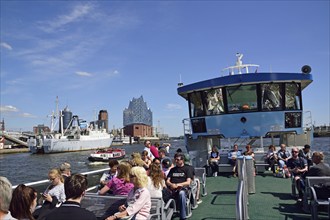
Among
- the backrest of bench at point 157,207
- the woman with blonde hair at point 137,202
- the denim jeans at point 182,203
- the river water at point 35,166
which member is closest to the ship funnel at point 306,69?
the river water at point 35,166

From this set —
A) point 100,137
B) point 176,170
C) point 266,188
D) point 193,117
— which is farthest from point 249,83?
point 100,137

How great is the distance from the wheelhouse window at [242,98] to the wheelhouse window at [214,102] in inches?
15.8

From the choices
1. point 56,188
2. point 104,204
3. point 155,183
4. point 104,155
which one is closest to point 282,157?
point 155,183

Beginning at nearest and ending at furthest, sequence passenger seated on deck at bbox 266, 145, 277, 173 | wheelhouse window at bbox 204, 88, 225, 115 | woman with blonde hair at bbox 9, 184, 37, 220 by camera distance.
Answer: woman with blonde hair at bbox 9, 184, 37, 220
passenger seated on deck at bbox 266, 145, 277, 173
wheelhouse window at bbox 204, 88, 225, 115

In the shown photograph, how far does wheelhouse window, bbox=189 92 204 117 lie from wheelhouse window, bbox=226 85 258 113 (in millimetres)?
1554

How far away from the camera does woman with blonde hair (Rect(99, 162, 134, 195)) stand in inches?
212

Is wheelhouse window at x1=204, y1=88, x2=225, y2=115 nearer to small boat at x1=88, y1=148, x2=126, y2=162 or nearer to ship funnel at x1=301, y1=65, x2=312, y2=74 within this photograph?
ship funnel at x1=301, y1=65, x2=312, y2=74

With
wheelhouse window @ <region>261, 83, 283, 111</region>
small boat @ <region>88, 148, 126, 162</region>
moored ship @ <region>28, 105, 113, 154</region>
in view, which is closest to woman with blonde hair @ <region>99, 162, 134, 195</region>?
wheelhouse window @ <region>261, 83, 283, 111</region>

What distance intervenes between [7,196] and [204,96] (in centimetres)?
1239

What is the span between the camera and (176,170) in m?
6.52

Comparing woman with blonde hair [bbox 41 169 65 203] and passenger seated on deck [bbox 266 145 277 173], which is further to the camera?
passenger seated on deck [bbox 266 145 277 173]

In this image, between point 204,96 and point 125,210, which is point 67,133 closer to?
point 204,96

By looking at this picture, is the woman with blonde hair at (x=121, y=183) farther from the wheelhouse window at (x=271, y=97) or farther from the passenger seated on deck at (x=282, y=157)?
the wheelhouse window at (x=271, y=97)

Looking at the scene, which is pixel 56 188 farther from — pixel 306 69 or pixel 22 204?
pixel 306 69
